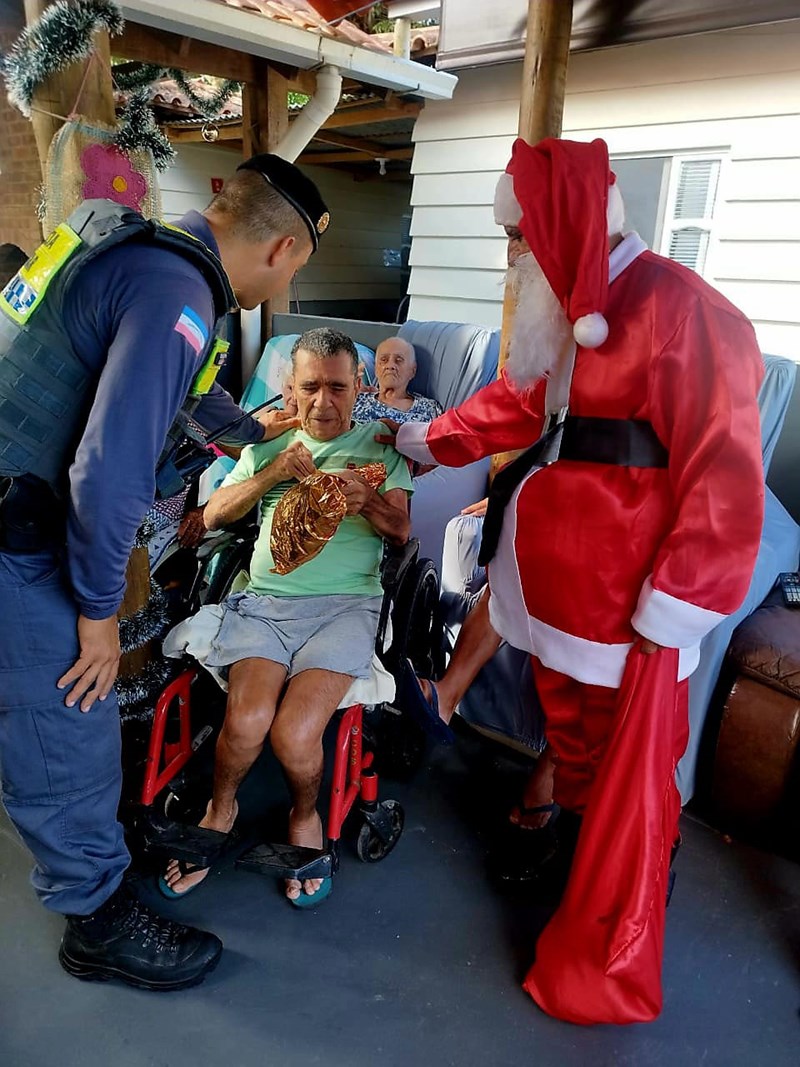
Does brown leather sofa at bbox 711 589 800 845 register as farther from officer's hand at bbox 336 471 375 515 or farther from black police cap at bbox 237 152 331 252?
black police cap at bbox 237 152 331 252

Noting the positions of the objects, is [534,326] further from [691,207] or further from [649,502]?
[691,207]

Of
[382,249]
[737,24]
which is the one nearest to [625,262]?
[737,24]

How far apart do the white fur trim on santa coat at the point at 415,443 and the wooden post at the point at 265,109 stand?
119 inches

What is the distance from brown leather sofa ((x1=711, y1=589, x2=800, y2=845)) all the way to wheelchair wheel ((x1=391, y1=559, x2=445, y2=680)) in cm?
83

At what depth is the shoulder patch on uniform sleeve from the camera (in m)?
1.22

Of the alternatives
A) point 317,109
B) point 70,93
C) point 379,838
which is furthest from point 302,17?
point 379,838

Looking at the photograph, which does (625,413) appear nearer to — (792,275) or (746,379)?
(746,379)

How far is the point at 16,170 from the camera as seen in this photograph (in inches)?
88.7

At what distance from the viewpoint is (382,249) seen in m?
8.19

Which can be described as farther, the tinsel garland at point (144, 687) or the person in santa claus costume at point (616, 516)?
the tinsel garland at point (144, 687)

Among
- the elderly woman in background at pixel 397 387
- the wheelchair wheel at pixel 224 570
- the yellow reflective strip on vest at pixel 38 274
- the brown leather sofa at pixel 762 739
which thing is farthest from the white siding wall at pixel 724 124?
the yellow reflective strip on vest at pixel 38 274

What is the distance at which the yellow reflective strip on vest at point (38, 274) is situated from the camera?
1.24m

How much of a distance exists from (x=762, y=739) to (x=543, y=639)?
2.69 feet

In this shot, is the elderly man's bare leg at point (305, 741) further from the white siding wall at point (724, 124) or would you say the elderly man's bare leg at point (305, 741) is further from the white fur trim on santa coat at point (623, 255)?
the white siding wall at point (724, 124)
